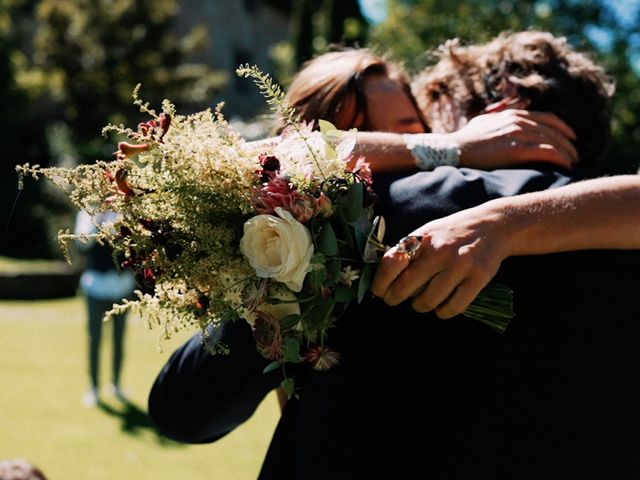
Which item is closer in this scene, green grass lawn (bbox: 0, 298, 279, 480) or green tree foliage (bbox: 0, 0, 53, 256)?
green grass lawn (bbox: 0, 298, 279, 480)

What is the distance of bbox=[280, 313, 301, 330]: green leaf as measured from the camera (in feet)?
5.45

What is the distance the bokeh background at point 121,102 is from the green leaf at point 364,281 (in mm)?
619

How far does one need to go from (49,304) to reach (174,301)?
13440 mm

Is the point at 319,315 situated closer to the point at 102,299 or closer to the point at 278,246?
the point at 278,246

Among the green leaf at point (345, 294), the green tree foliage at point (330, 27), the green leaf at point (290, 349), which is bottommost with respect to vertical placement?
the green tree foliage at point (330, 27)

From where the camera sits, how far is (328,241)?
1.63 meters

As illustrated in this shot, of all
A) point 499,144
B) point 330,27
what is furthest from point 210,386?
point 330,27

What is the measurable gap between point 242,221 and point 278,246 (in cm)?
14

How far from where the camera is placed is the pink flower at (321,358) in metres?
1.67

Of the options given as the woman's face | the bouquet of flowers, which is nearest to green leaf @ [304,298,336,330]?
the bouquet of flowers

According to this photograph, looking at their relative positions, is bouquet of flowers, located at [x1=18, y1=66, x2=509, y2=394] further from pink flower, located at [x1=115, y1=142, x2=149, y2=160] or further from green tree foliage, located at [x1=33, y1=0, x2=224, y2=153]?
green tree foliage, located at [x1=33, y1=0, x2=224, y2=153]

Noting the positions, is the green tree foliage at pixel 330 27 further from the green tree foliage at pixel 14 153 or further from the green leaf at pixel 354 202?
the green leaf at pixel 354 202

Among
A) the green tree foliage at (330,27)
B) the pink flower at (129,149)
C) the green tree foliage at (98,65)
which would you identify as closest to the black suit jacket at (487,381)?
the pink flower at (129,149)

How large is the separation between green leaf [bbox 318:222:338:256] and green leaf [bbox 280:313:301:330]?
0.15m
